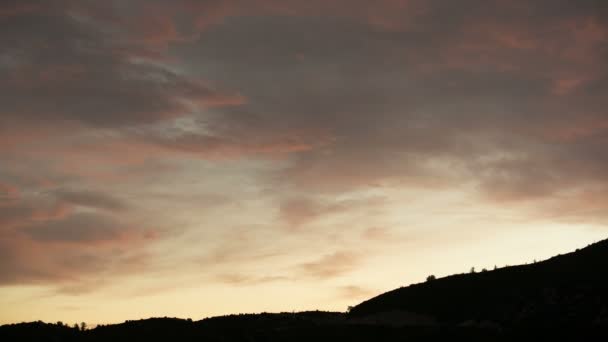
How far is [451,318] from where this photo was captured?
5638 centimetres

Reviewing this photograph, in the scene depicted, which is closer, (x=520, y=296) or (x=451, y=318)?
(x=520, y=296)

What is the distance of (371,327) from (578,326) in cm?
1382

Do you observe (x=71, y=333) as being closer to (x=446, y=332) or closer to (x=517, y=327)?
(x=446, y=332)

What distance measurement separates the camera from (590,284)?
53219 mm

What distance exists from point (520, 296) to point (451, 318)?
5628 mm

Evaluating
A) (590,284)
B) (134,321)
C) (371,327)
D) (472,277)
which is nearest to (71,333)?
(134,321)

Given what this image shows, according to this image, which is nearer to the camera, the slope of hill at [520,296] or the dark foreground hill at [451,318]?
the dark foreground hill at [451,318]

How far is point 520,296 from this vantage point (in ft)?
182

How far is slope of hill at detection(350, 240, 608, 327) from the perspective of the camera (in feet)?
162

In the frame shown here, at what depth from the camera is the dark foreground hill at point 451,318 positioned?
4672 cm

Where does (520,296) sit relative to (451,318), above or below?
above

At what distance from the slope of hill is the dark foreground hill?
0.26 feet

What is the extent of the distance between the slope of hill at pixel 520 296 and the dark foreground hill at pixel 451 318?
8cm

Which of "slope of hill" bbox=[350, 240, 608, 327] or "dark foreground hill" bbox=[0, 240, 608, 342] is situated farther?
"slope of hill" bbox=[350, 240, 608, 327]
